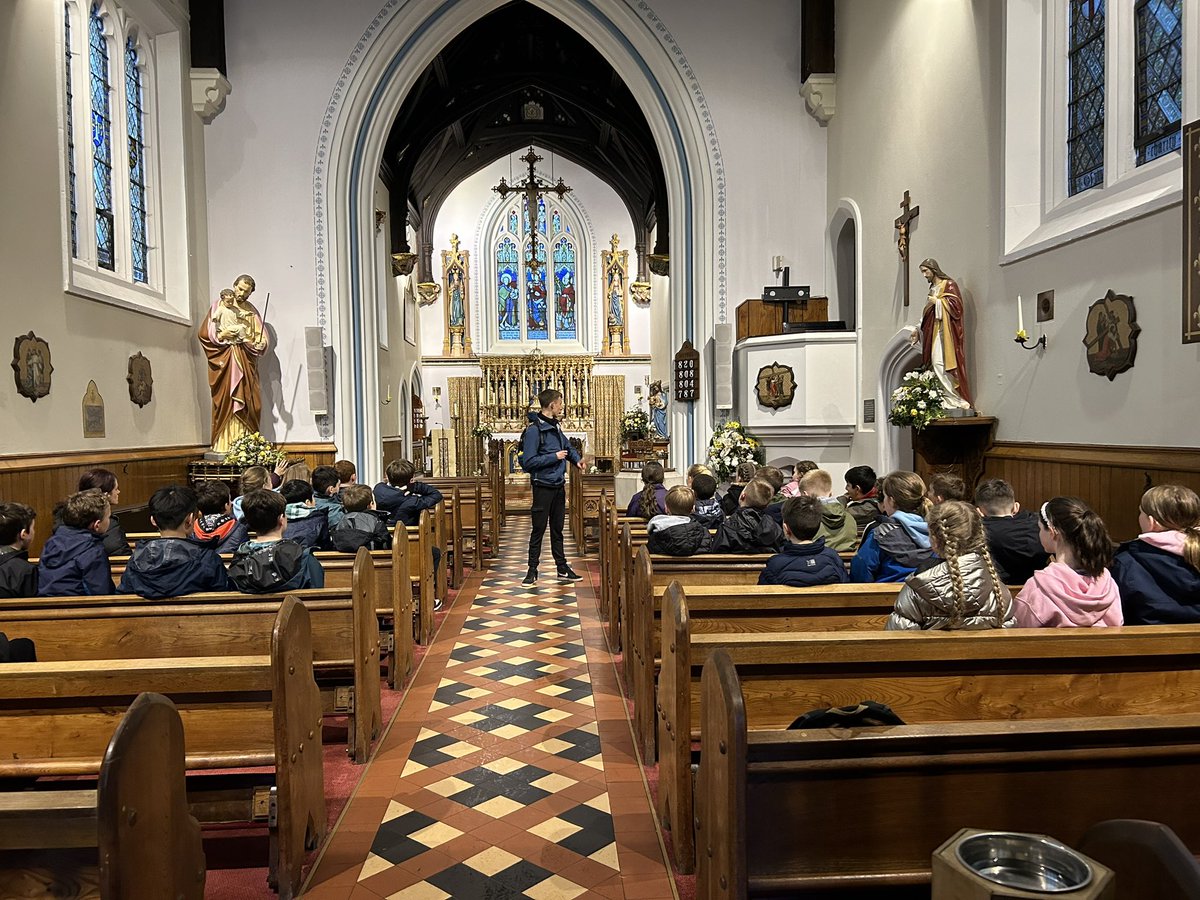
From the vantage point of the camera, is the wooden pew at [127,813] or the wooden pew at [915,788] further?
the wooden pew at [915,788]


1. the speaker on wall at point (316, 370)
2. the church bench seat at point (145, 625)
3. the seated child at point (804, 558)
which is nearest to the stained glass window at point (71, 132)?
the speaker on wall at point (316, 370)

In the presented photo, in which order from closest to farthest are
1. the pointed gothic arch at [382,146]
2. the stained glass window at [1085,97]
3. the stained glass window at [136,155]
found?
the stained glass window at [1085,97]
the stained glass window at [136,155]
the pointed gothic arch at [382,146]

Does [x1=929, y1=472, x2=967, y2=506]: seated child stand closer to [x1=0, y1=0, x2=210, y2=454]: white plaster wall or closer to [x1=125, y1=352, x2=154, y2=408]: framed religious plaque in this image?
[x1=0, y1=0, x2=210, y2=454]: white plaster wall

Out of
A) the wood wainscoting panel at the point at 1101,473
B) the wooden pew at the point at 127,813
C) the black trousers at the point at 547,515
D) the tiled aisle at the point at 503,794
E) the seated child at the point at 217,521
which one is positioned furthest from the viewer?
the black trousers at the point at 547,515

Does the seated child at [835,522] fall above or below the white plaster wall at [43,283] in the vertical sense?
below

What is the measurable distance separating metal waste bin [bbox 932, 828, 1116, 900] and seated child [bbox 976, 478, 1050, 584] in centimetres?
268

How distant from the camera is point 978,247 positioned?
6707mm

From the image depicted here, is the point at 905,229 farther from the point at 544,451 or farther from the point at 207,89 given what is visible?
the point at 207,89

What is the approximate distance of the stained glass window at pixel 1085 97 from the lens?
224 inches

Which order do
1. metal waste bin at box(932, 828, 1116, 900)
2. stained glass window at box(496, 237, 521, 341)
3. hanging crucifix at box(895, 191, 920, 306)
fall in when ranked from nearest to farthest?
metal waste bin at box(932, 828, 1116, 900) < hanging crucifix at box(895, 191, 920, 306) < stained glass window at box(496, 237, 521, 341)

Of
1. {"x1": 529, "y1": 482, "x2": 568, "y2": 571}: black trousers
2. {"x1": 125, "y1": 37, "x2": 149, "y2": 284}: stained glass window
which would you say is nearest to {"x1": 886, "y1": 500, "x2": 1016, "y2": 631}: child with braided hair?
{"x1": 529, "y1": 482, "x2": 568, "y2": 571}: black trousers

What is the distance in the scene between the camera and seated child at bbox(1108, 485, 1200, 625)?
2664 mm

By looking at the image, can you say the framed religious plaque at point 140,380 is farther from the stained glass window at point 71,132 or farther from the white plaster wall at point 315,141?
the white plaster wall at point 315,141

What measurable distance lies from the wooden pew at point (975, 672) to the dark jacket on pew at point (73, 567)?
8.88 feet
